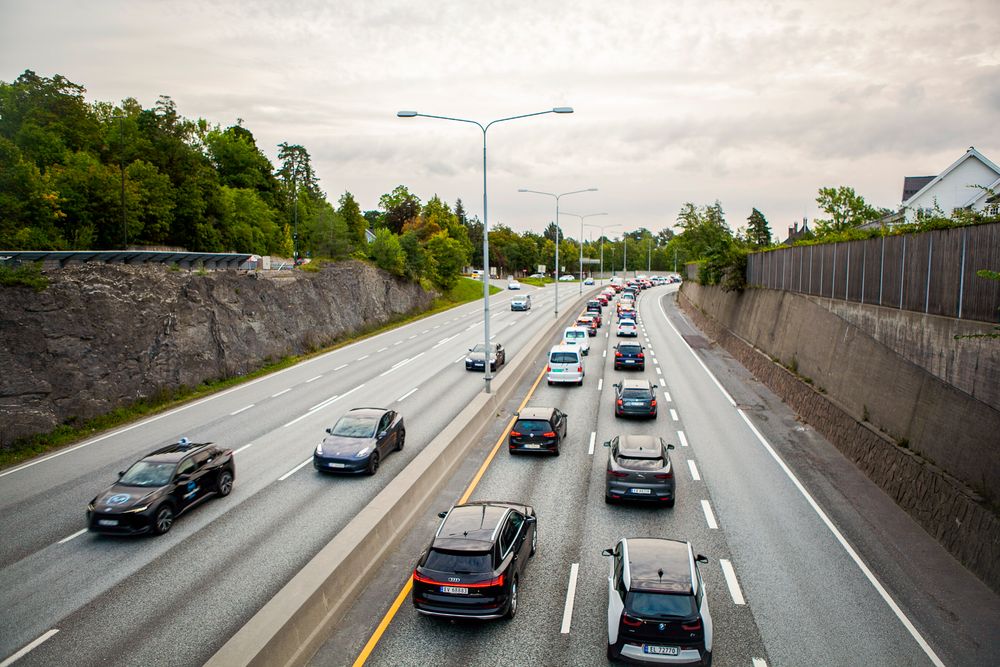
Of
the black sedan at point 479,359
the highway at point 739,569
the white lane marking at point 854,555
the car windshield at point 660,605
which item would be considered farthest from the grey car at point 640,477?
the black sedan at point 479,359

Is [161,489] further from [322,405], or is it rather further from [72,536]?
[322,405]

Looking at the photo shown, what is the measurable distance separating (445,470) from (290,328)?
91.8 feet

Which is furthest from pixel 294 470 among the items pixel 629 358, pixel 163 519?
pixel 629 358

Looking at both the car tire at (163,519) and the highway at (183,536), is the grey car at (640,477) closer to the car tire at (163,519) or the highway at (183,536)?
the highway at (183,536)

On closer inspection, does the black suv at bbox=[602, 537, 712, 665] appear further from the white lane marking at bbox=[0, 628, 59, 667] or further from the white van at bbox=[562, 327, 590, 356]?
the white van at bbox=[562, 327, 590, 356]

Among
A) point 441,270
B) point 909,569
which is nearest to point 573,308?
point 441,270

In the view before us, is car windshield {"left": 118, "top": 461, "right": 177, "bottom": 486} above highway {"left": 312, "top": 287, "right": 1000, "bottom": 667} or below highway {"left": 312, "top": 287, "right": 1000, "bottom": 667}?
above

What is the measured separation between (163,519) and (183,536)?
662mm

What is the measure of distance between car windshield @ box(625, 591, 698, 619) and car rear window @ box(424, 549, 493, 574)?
7.87ft

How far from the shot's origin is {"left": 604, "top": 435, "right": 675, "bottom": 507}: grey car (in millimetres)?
15883

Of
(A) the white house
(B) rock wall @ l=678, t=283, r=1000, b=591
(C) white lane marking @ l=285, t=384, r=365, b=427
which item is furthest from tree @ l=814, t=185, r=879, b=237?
(C) white lane marking @ l=285, t=384, r=365, b=427

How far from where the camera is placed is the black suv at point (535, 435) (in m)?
20.5

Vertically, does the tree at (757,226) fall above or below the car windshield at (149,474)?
above

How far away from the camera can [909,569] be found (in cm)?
1311
